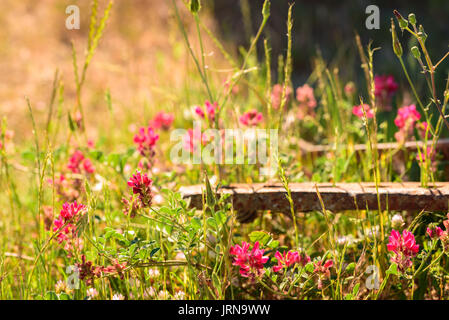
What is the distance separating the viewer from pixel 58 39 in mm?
4512

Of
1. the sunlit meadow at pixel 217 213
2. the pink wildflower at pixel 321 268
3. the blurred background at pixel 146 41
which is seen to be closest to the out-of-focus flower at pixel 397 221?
Answer: the sunlit meadow at pixel 217 213

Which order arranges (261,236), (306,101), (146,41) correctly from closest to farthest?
1. (261,236)
2. (306,101)
3. (146,41)

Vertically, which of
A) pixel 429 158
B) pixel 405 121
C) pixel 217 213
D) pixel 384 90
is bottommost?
pixel 217 213

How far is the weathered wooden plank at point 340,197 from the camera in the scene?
3.79ft

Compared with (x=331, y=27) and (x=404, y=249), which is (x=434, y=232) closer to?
(x=404, y=249)

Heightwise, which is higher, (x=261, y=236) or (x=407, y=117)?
(x=407, y=117)

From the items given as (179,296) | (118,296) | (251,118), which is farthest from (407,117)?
(118,296)

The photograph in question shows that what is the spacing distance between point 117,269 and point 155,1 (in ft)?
13.7

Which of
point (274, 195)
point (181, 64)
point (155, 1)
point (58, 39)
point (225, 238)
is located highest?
point (155, 1)

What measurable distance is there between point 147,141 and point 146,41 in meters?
3.20

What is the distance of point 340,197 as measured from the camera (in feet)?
3.91
